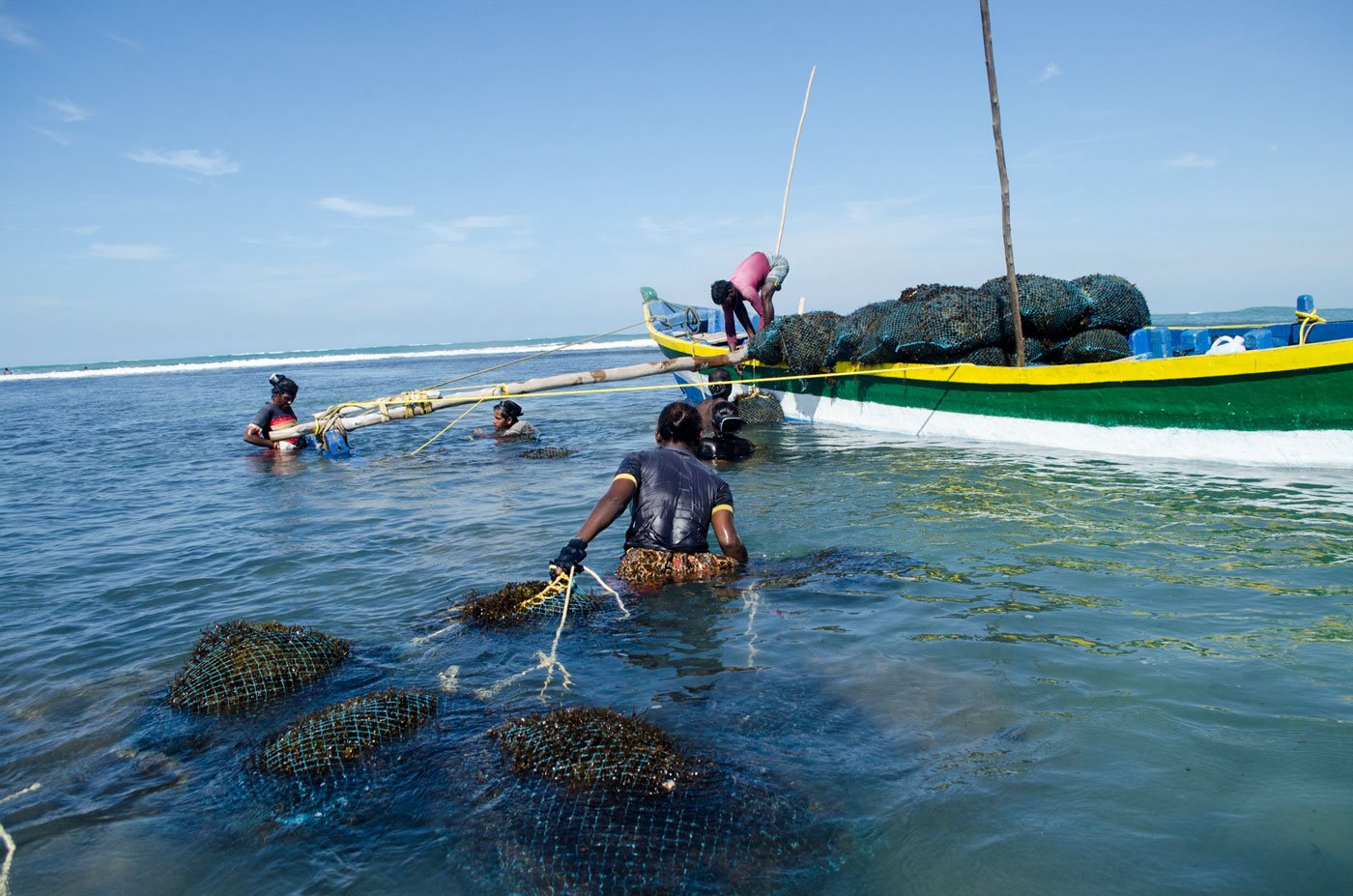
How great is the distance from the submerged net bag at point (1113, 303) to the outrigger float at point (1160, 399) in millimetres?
451

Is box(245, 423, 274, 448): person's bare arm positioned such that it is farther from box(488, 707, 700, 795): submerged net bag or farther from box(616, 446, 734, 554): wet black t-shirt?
box(488, 707, 700, 795): submerged net bag

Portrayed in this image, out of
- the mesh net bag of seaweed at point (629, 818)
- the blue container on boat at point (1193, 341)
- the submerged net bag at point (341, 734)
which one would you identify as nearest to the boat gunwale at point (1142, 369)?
the blue container on boat at point (1193, 341)

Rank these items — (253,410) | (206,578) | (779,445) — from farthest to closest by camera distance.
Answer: (253,410)
(779,445)
(206,578)

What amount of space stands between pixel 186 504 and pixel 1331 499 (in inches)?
489

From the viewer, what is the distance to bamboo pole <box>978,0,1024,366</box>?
10336 millimetres

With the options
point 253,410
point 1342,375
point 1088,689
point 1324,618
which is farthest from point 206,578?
point 253,410

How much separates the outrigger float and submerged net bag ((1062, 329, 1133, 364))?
246 millimetres

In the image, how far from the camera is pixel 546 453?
1307 cm

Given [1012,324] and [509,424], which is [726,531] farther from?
[509,424]

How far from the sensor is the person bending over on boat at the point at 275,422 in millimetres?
14359

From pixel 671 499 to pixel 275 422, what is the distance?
11.3 meters

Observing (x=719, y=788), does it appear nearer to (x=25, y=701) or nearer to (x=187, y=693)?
(x=187, y=693)

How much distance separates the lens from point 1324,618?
4.59 m

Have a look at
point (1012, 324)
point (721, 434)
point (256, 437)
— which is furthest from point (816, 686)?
point (256, 437)
